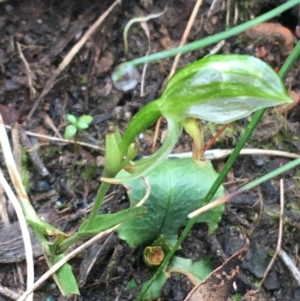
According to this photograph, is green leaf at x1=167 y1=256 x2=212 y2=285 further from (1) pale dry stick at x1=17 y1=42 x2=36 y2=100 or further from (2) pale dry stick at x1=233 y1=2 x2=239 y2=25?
(2) pale dry stick at x1=233 y1=2 x2=239 y2=25

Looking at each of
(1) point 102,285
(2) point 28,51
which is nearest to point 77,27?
(2) point 28,51

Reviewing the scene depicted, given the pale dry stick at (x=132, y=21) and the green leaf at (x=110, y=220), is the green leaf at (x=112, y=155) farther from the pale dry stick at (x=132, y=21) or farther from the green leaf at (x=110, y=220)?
the pale dry stick at (x=132, y=21)

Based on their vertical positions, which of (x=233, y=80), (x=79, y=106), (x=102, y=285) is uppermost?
(x=233, y=80)

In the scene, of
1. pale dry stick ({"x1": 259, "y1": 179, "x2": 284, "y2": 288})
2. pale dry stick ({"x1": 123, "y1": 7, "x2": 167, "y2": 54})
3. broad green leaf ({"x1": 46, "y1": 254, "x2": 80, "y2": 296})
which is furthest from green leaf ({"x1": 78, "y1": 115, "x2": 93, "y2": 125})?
pale dry stick ({"x1": 259, "y1": 179, "x2": 284, "y2": 288})

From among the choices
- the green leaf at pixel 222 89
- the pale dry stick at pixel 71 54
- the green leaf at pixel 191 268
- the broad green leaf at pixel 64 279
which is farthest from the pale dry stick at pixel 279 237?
the pale dry stick at pixel 71 54

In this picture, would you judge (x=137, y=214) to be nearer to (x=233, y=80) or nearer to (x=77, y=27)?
(x=233, y=80)

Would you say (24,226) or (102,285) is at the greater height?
(24,226)
